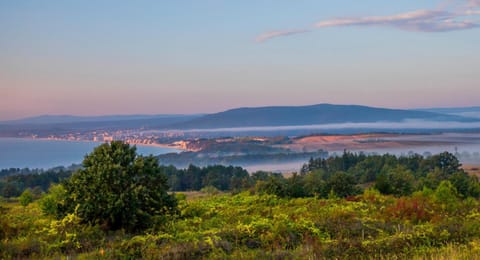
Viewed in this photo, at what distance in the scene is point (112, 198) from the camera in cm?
1291

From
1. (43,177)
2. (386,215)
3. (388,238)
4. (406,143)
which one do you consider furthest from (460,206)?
(406,143)

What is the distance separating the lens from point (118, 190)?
43.8ft

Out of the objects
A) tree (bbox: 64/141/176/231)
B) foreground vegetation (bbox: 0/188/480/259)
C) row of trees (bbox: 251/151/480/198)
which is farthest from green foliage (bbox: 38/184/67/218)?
row of trees (bbox: 251/151/480/198)

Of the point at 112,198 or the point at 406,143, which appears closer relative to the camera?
the point at 112,198

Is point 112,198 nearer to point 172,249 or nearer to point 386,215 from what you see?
point 172,249

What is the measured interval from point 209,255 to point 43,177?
299 ft

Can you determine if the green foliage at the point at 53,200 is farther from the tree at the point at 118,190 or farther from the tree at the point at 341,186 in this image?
the tree at the point at 341,186

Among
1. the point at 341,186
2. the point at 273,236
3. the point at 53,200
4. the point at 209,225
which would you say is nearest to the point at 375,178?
the point at 341,186

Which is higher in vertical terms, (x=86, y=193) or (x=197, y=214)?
(x=86, y=193)

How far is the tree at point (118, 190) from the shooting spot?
12984 millimetres

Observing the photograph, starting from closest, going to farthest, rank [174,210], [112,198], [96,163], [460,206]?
1. [112,198]
2. [96,163]
3. [174,210]
4. [460,206]

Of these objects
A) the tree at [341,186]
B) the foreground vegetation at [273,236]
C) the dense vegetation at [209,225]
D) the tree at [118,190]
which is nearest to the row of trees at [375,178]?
the tree at [341,186]

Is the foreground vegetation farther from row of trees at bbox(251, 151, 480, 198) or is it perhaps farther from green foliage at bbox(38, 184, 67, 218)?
row of trees at bbox(251, 151, 480, 198)

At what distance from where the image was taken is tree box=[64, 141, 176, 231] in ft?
42.6
